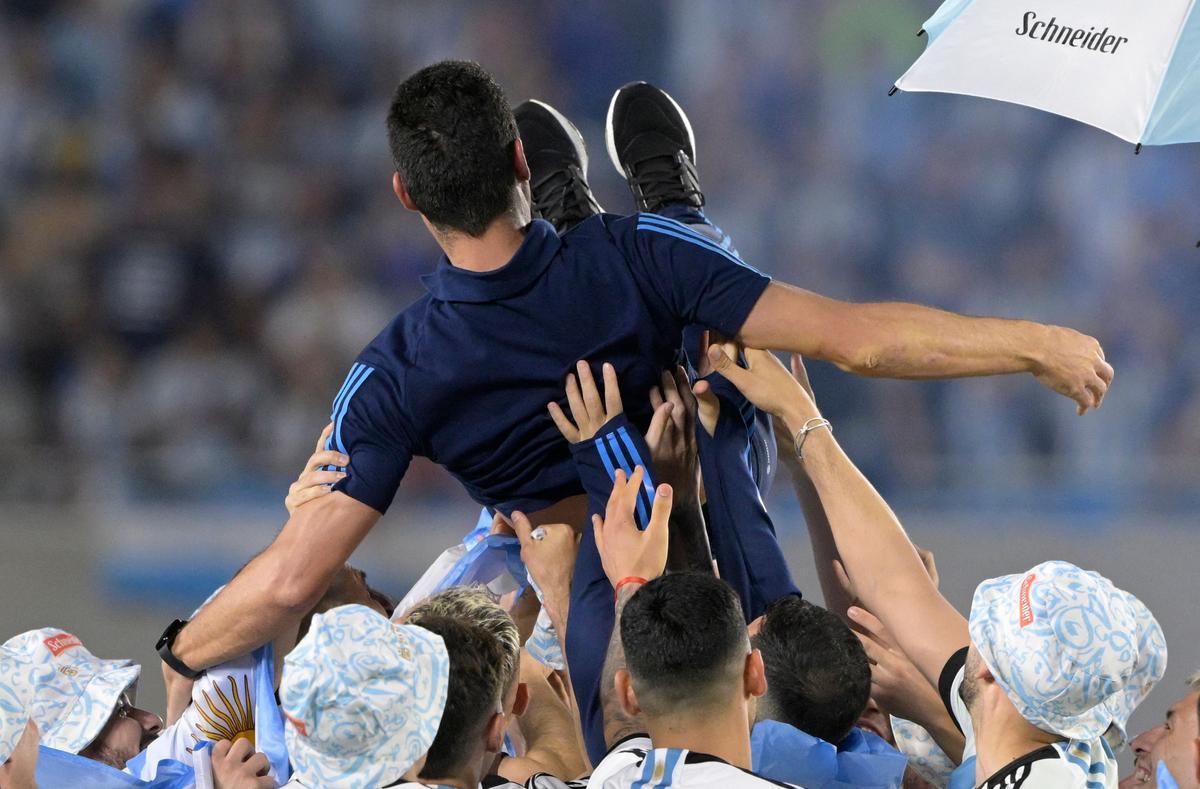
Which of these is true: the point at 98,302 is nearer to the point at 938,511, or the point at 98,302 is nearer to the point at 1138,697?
the point at 938,511

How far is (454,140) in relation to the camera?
7.29 ft

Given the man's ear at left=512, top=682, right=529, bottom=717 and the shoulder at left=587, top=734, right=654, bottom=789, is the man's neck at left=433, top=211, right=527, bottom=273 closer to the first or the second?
the man's ear at left=512, top=682, right=529, bottom=717

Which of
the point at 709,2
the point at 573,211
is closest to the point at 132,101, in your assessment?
the point at 709,2

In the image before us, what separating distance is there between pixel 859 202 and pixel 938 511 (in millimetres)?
1665

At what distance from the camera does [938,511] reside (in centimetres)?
606

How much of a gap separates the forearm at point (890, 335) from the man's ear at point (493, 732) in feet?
2.47

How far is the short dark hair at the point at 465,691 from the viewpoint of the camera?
1751 mm

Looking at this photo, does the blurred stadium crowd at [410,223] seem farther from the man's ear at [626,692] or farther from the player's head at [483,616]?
the man's ear at [626,692]

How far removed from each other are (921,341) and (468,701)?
886mm

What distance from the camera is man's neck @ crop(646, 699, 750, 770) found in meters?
1.74

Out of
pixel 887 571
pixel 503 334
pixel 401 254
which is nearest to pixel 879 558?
A: pixel 887 571

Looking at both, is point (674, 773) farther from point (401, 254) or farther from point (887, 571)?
point (401, 254)

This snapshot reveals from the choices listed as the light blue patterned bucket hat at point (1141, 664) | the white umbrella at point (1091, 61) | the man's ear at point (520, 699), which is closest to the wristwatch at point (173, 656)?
the man's ear at point (520, 699)

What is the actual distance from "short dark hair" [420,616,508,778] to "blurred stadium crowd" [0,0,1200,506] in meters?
4.34
